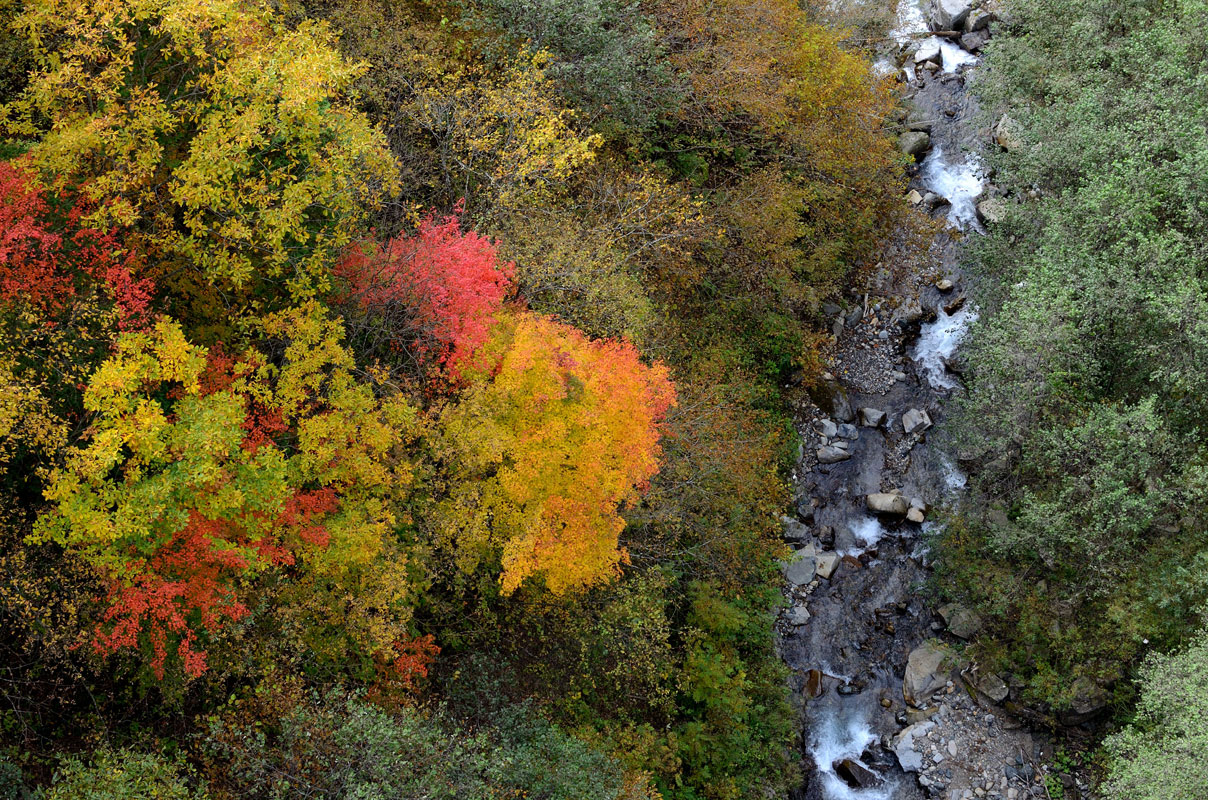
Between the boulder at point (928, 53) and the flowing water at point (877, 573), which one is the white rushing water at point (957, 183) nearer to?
the flowing water at point (877, 573)

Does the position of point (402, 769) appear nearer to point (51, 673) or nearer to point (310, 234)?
point (51, 673)

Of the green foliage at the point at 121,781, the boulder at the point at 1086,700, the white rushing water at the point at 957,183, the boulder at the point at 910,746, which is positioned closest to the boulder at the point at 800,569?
the boulder at the point at 910,746

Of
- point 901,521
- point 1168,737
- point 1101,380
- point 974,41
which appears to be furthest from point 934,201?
point 1168,737

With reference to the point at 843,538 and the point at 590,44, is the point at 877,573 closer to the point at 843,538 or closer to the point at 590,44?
the point at 843,538

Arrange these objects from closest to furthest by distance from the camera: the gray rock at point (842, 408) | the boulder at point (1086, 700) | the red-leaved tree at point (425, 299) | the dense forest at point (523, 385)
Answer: the dense forest at point (523, 385) → the red-leaved tree at point (425, 299) → the boulder at point (1086, 700) → the gray rock at point (842, 408)

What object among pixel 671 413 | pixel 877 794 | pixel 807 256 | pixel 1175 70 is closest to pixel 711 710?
pixel 877 794

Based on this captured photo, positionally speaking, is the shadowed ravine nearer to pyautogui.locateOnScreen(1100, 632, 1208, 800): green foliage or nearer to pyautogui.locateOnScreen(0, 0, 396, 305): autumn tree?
pyautogui.locateOnScreen(1100, 632, 1208, 800): green foliage
